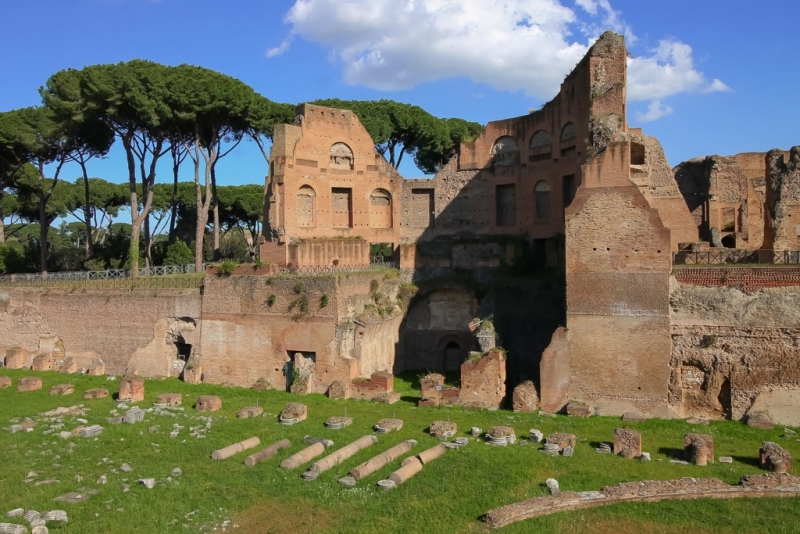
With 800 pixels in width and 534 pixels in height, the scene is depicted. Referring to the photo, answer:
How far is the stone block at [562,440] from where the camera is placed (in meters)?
11.1

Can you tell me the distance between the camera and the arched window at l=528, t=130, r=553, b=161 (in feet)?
67.9

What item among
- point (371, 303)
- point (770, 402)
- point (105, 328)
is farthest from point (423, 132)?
point (770, 402)

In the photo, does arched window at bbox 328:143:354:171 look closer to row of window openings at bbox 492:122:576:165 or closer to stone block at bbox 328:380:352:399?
row of window openings at bbox 492:122:576:165

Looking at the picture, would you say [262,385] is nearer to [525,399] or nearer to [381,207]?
[525,399]

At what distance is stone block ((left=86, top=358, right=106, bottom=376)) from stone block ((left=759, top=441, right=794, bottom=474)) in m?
16.7

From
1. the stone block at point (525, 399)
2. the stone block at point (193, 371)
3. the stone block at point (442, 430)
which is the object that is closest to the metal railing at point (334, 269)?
the stone block at point (193, 371)

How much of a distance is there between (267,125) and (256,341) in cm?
1190

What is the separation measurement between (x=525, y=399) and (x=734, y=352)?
4.25 meters

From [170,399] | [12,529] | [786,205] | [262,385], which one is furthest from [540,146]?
[12,529]

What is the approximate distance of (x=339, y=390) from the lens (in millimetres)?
15508

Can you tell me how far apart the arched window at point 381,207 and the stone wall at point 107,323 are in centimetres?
734

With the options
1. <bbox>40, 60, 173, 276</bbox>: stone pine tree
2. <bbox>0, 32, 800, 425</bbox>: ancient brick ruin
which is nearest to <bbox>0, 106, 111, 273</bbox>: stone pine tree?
<bbox>40, 60, 173, 276</bbox>: stone pine tree

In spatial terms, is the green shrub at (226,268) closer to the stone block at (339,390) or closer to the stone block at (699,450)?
the stone block at (339,390)

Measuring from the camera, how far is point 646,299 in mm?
13570
